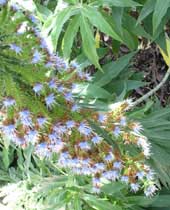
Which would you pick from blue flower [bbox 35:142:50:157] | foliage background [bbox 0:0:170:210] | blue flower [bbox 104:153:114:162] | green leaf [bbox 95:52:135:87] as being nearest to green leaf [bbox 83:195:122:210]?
foliage background [bbox 0:0:170:210]

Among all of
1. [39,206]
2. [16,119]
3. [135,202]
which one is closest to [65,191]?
[39,206]

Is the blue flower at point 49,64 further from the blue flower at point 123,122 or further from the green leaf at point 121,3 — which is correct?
the green leaf at point 121,3

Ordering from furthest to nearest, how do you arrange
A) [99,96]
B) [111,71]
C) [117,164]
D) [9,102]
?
[111,71], [99,96], [117,164], [9,102]

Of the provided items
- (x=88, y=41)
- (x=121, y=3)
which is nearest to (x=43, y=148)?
(x=88, y=41)

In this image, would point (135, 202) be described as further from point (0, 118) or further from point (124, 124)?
point (0, 118)

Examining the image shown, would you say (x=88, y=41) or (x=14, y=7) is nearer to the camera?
(x=14, y=7)

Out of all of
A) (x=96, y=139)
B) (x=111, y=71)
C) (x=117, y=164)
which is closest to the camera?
(x=96, y=139)

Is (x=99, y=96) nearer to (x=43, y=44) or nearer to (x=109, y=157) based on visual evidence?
(x=109, y=157)
